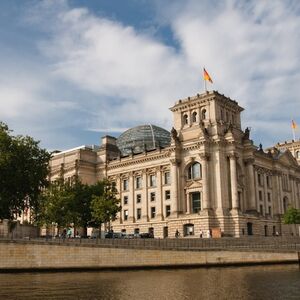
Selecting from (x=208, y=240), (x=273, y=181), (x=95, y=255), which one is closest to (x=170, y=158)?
(x=273, y=181)

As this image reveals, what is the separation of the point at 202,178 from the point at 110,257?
4239 cm

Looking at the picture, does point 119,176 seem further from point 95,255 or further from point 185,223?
point 95,255

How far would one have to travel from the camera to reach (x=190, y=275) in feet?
156

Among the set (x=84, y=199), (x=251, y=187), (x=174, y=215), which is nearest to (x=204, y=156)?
(x=251, y=187)

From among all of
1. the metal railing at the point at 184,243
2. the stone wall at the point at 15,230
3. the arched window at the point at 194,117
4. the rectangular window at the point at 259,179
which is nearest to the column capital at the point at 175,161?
the arched window at the point at 194,117

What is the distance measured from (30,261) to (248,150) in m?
58.7

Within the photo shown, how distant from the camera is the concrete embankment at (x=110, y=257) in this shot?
52.5 metres

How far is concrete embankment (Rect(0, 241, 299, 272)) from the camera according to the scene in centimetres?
5253

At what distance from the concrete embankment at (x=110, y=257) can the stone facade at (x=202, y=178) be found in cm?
2679

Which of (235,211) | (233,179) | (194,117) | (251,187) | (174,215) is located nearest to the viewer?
(235,211)

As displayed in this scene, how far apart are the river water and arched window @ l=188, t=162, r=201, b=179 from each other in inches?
1869

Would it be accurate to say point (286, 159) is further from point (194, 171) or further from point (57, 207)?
point (57, 207)

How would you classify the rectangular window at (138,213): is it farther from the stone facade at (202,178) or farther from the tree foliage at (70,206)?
the tree foliage at (70,206)

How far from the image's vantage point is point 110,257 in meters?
55.8
